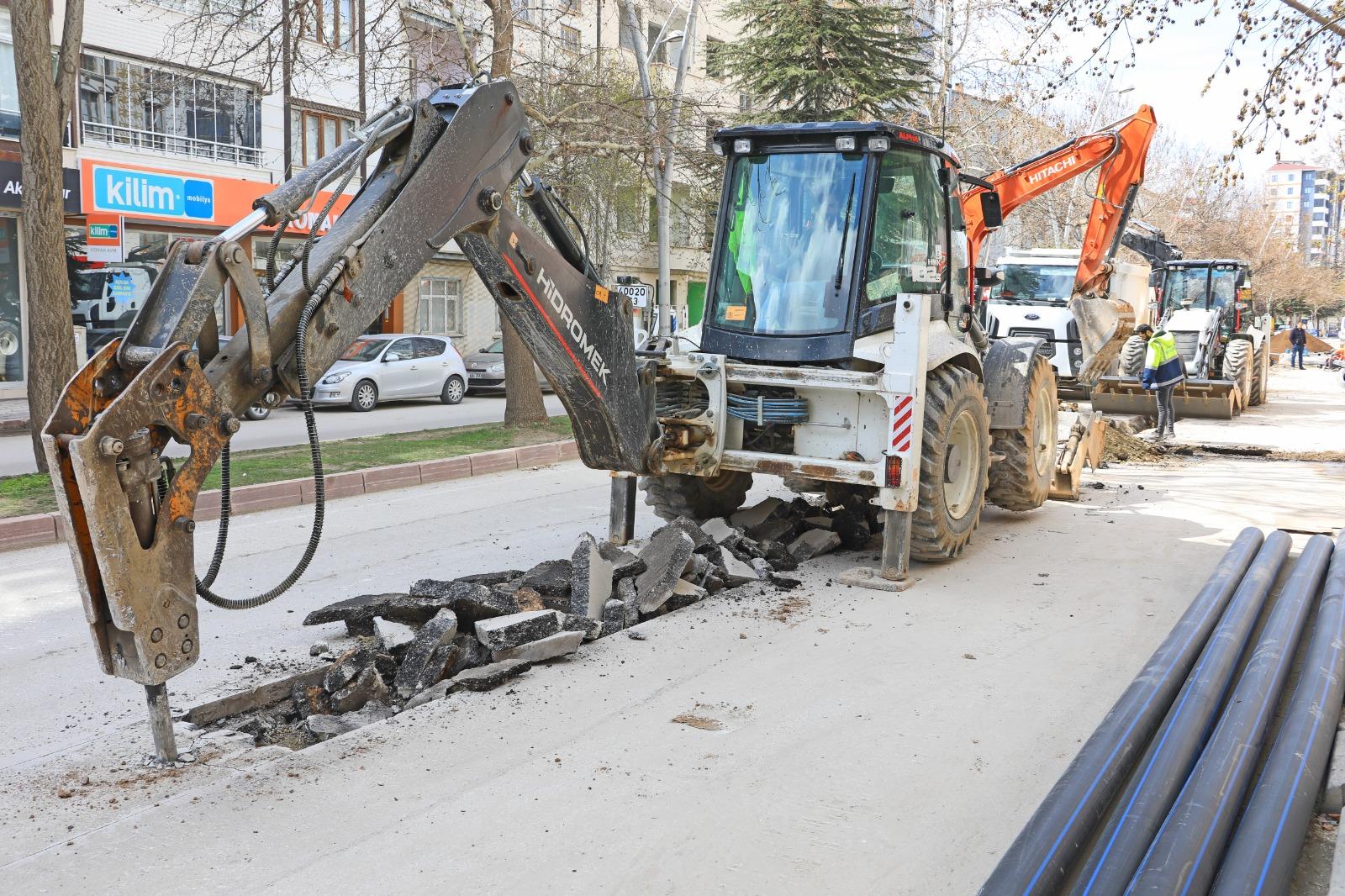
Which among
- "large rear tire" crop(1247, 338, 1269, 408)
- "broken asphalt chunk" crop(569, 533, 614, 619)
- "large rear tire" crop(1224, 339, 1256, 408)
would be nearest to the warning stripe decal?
"broken asphalt chunk" crop(569, 533, 614, 619)

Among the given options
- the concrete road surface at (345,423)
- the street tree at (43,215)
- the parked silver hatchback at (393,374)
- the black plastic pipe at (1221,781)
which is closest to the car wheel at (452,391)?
the parked silver hatchback at (393,374)

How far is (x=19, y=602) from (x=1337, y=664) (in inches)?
305

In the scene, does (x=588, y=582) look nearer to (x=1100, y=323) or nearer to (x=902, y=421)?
(x=902, y=421)

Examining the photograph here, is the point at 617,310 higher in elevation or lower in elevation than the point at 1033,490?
higher

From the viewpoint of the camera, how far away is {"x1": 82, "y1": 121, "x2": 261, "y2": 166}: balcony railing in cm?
2398

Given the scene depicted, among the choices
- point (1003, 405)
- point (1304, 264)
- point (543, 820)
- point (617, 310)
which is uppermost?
point (1304, 264)

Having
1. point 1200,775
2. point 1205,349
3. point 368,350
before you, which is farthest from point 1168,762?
point 1205,349

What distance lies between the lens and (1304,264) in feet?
281

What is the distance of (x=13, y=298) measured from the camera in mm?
22562

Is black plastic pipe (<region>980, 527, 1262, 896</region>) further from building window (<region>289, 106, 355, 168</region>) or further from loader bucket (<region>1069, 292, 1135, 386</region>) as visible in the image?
building window (<region>289, 106, 355, 168</region>)

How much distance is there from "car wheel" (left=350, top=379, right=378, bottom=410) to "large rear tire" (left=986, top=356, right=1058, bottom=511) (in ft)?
48.3

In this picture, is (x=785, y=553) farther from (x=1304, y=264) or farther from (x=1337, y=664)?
(x=1304, y=264)

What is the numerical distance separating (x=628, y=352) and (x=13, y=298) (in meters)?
19.8

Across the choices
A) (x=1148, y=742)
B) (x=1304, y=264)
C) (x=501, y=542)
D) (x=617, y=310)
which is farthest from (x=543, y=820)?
(x=1304, y=264)
